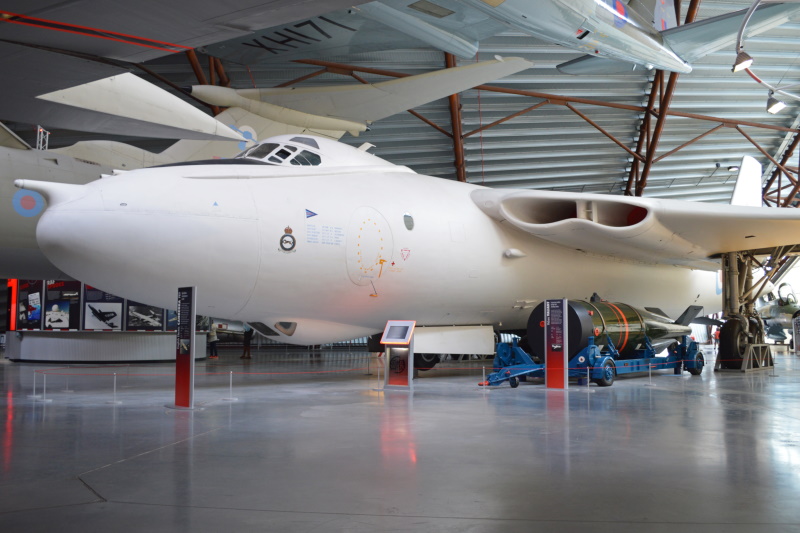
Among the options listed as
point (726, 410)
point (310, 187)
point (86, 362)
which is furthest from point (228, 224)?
point (86, 362)

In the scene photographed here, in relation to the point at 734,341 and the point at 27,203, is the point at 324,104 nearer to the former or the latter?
the point at 27,203

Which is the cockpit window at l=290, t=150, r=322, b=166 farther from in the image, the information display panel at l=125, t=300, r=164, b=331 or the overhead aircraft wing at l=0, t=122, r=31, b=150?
the information display panel at l=125, t=300, r=164, b=331

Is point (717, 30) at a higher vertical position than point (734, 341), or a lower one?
higher

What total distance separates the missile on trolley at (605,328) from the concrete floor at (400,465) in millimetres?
2214

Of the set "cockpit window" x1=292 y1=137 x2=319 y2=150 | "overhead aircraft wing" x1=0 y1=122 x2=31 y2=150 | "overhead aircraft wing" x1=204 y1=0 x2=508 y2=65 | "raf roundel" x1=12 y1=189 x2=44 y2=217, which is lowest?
"raf roundel" x1=12 y1=189 x2=44 y2=217

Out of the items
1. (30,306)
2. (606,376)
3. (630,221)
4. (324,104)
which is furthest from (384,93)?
(30,306)

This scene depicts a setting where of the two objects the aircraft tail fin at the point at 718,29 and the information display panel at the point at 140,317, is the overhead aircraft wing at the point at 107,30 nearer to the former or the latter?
the information display panel at the point at 140,317

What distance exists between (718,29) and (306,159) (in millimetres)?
13264

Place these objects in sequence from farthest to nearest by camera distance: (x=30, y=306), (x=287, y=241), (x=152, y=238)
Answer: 1. (x=30, y=306)
2. (x=287, y=241)
3. (x=152, y=238)

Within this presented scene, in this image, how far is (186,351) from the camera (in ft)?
26.6

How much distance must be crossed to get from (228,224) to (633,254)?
8.49m

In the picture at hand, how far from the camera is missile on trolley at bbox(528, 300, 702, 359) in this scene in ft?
36.8

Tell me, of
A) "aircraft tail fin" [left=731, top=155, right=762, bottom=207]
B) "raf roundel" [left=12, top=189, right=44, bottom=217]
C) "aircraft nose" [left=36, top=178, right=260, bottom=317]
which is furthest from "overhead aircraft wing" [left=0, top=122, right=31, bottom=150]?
"aircraft tail fin" [left=731, top=155, right=762, bottom=207]

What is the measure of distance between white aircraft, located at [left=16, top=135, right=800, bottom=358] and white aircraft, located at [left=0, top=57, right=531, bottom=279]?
3.77m
